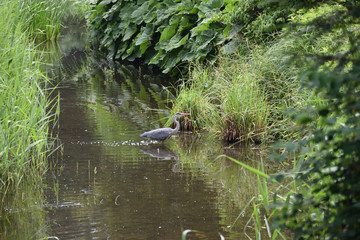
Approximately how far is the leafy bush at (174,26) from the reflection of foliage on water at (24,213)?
3.74 m

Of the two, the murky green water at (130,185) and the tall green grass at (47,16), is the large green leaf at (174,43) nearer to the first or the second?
→ the murky green water at (130,185)

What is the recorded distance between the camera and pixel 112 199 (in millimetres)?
5336

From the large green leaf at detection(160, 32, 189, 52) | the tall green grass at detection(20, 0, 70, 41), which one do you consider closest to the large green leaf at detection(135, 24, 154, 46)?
the large green leaf at detection(160, 32, 189, 52)

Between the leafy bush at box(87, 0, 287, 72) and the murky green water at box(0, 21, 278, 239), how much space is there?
1.93 metres

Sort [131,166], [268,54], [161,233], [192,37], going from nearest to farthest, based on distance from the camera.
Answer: [161,233] < [131,166] < [268,54] < [192,37]

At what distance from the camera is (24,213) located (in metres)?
4.90

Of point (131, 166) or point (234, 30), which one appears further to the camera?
point (234, 30)

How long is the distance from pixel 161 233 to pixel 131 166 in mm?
1985

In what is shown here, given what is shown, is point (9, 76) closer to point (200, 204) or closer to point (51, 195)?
point (51, 195)

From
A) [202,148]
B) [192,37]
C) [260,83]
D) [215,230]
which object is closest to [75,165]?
[202,148]

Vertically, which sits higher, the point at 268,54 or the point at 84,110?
the point at 268,54

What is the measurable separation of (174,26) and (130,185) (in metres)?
6.89

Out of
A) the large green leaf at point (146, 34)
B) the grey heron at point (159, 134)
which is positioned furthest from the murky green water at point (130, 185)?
the large green leaf at point (146, 34)

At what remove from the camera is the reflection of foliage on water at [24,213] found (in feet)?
14.8
